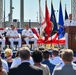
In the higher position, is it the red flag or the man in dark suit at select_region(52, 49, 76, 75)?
the red flag

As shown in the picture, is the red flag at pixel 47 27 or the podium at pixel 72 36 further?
the red flag at pixel 47 27

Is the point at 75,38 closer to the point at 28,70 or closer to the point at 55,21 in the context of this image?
the point at 55,21

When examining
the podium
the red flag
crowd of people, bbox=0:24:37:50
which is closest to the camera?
the podium

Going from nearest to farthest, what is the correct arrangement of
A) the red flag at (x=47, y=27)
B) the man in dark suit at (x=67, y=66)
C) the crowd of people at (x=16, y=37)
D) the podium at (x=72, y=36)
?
the man in dark suit at (x=67, y=66)
the podium at (x=72, y=36)
the crowd of people at (x=16, y=37)
the red flag at (x=47, y=27)

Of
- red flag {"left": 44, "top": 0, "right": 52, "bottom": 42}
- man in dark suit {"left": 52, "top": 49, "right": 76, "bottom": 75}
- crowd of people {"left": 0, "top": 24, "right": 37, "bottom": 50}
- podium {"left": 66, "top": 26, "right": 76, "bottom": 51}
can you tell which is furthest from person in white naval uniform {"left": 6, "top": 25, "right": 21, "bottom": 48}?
man in dark suit {"left": 52, "top": 49, "right": 76, "bottom": 75}

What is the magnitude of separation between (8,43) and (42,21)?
10.5 feet

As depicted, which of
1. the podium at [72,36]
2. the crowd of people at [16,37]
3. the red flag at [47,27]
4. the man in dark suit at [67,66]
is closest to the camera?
the man in dark suit at [67,66]

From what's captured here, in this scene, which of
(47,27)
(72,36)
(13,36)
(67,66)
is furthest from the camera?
(47,27)

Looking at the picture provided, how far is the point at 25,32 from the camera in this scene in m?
15.1

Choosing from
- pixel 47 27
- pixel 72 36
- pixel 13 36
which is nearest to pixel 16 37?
pixel 13 36

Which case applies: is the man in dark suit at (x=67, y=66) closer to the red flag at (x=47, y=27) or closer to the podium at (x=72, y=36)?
the podium at (x=72, y=36)

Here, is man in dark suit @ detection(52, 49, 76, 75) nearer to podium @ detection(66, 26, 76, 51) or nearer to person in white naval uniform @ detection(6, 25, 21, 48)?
podium @ detection(66, 26, 76, 51)

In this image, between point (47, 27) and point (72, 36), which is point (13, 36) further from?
point (72, 36)

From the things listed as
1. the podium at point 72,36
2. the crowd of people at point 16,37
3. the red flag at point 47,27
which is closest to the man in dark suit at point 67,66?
the podium at point 72,36
